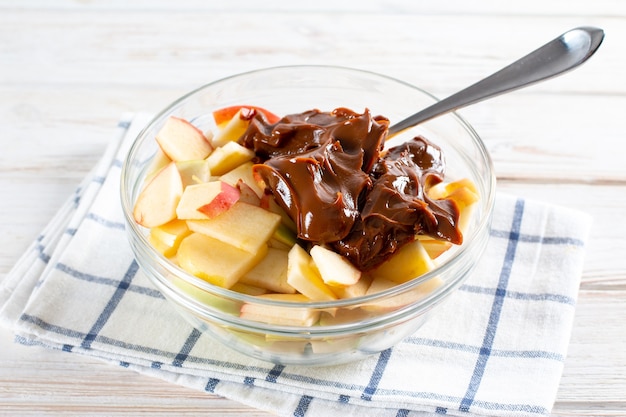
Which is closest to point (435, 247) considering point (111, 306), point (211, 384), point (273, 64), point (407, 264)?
point (407, 264)

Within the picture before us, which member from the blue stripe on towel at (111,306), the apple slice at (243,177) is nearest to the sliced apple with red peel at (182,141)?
the apple slice at (243,177)

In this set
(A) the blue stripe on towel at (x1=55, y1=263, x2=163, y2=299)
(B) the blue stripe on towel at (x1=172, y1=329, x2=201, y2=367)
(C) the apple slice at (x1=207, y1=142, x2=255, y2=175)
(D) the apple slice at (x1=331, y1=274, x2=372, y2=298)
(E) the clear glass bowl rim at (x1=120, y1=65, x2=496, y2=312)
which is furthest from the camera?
(A) the blue stripe on towel at (x1=55, y1=263, x2=163, y2=299)

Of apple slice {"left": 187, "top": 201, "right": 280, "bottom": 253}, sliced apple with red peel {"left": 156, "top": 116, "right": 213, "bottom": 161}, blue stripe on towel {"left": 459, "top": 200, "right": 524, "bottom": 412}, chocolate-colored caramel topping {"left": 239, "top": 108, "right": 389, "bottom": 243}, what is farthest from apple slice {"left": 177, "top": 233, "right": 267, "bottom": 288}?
blue stripe on towel {"left": 459, "top": 200, "right": 524, "bottom": 412}

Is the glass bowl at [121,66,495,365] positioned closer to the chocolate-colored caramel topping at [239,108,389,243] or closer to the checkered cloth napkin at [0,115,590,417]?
the checkered cloth napkin at [0,115,590,417]

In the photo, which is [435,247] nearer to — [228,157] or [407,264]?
[407,264]

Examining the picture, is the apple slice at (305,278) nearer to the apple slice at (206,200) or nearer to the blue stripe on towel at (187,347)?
the apple slice at (206,200)

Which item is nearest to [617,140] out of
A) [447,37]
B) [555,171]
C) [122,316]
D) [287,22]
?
[555,171]

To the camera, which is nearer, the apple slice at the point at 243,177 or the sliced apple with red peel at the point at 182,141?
the apple slice at the point at 243,177

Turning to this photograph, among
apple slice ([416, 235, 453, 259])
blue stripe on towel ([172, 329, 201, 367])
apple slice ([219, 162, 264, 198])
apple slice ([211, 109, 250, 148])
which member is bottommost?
blue stripe on towel ([172, 329, 201, 367])
